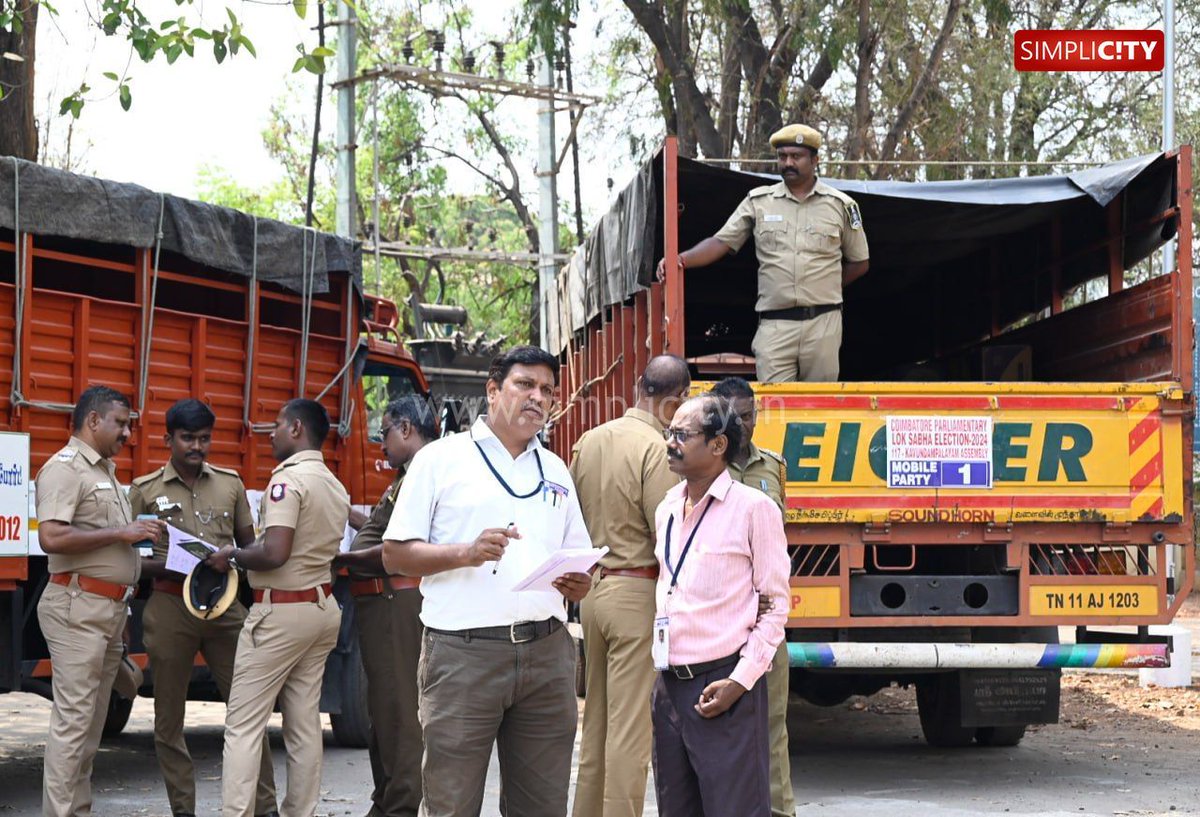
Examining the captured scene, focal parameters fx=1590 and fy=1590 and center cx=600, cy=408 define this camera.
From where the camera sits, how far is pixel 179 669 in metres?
6.79

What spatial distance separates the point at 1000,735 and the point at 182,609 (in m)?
4.81

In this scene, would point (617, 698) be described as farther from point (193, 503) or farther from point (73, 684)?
point (193, 503)

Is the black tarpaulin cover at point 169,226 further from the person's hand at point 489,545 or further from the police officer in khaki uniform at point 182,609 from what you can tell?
the person's hand at point 489,545

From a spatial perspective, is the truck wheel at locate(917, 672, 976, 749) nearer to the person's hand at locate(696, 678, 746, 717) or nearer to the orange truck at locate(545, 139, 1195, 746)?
the orange truck at locate(545, 139, 1195, 746)

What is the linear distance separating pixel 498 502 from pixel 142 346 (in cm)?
388

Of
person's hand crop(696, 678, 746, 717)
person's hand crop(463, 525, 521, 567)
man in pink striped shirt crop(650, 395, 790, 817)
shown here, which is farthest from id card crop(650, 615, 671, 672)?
person's hand crop(463, 525, 521, 567)

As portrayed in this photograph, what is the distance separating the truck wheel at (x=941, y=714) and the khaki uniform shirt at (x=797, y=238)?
2.19m

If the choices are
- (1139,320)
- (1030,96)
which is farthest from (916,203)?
(1030,96)

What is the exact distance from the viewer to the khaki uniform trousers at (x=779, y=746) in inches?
234

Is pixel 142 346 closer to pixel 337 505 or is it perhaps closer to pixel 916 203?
pixel 337 505

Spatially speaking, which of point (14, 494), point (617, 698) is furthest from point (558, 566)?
point (14, 494)

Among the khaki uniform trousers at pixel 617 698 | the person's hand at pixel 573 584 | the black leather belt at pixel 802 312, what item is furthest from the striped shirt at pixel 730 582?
the black leather belt at pixel 802 312

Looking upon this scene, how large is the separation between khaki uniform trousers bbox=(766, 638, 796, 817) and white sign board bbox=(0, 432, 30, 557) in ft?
10.4

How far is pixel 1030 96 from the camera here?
20.4 meters
